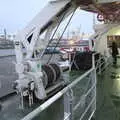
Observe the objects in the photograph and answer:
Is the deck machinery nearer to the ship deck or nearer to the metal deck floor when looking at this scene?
the ship deck

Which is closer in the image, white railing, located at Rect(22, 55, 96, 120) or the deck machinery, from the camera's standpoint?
white railing, located at Rect(22, 55, 96, 120)

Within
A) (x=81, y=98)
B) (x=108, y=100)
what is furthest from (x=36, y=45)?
(x=81, y=98)

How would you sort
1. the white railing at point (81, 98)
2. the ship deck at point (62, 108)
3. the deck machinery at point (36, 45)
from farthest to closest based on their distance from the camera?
the deck machinery at point (36, 45) → the ship deck at point (62, 108) → the white railing at point (81, 98)

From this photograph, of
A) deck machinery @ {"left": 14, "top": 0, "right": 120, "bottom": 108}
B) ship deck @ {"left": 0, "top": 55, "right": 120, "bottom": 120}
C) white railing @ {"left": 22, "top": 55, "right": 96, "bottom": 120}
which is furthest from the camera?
deck machinery @ {"left": 14, "top": 0, "right": 120, "bottom": 108}

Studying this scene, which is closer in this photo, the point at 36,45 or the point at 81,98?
the point at 81,98

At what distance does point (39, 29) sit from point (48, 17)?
0.46m

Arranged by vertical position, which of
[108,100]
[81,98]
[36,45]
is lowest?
[108,100]

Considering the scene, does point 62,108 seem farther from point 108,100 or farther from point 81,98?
point 108,100

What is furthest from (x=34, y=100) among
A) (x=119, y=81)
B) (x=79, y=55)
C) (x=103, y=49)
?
(x=103, y=49)

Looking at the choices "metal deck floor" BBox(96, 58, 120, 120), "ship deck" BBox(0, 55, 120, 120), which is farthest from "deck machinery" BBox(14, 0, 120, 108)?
"metal deck floor" BBox(96, 58, 120, 120)

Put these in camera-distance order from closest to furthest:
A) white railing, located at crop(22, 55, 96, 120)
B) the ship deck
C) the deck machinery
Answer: white railing, located at crop(22, 55, 96, 120) → the ship deck → the deck machinery

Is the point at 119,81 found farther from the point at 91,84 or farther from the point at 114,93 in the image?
the point at 91,84

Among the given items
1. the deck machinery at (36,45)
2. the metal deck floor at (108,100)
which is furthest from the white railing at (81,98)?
the deck machinery at (36,45)

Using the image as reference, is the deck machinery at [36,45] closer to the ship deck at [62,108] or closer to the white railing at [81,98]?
the ship deck at [62,108]
